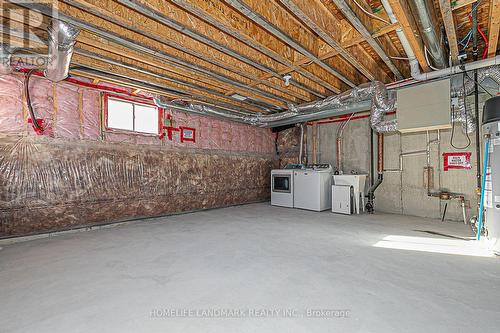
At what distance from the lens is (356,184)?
16.7 feet

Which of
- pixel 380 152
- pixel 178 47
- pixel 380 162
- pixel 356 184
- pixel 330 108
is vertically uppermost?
pixel 178 47

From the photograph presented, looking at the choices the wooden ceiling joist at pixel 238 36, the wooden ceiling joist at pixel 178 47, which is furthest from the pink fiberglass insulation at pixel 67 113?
the wooden ceiling joist at pixel 178 47

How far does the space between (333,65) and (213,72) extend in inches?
74.3

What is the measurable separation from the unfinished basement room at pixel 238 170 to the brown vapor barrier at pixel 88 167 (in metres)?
0.02

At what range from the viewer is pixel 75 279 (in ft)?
6.72

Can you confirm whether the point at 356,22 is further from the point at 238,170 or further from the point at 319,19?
the point at 238,170

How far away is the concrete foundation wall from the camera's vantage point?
441 cm

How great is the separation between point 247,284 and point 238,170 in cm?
456

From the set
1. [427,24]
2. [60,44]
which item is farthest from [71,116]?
[427,24]

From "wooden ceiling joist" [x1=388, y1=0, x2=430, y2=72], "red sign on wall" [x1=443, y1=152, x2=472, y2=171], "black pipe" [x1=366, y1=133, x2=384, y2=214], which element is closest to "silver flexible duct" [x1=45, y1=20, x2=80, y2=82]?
"wooden ceiling joist" [x1=388, y1=0, x2=430, y2=72]

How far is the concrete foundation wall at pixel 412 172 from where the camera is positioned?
14.5ft

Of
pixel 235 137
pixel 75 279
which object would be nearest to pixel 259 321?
pixel 75 279

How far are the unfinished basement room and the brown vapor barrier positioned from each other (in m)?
0.02

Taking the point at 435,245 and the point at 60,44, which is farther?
the point at 435,245
